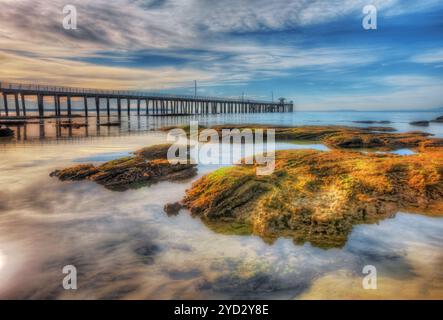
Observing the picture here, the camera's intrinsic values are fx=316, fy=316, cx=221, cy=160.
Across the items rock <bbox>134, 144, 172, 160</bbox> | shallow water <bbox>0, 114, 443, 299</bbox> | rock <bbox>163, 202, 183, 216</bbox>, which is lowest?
shallow water <bbox>0, 114, 443, 299</bbox>

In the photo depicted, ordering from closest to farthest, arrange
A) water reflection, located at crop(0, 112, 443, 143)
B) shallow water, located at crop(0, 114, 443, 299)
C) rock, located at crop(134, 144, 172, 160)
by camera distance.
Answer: shallow water, located at crop(0, 114, 443, 299)
rock, located at crop(134, 144, 172, 160)
water reflection, located at crop(0, 112, 443, 143)

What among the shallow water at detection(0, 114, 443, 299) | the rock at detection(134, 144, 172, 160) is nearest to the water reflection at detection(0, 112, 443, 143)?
A: the rock at detection(134, 144, 172, 160)

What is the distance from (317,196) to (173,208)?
405 centimetres

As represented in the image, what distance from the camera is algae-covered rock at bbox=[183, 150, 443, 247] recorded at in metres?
7.38

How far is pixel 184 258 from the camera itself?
6.22 metres

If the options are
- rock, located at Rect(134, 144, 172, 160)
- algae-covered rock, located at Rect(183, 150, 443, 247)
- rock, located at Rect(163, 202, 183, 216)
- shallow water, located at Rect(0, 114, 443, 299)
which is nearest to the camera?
shallow water, located at Rect(0, 114, 443, 299)

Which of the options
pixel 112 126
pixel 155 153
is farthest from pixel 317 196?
pixel 112 126

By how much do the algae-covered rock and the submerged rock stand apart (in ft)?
8.69

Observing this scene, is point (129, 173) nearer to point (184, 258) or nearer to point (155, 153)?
point (155, 153)

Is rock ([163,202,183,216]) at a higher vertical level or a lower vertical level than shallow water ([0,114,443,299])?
higher

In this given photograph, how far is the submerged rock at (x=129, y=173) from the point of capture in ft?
38.8

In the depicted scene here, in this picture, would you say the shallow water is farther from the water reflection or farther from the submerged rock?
the water reflection
